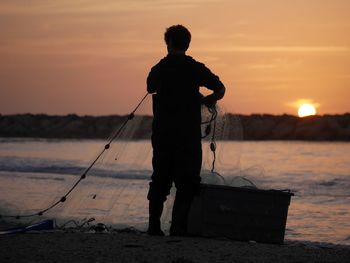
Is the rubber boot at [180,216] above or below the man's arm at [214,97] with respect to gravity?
below

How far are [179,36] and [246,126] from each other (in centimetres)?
4302

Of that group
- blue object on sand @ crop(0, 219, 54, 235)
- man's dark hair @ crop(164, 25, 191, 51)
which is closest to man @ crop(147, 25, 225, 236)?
man's dark hair @ crop(164, 25, 191, 51)

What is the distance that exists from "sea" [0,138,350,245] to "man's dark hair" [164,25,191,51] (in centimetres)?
125

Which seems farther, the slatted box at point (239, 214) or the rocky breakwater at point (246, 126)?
the rocky breakwater at point (246, 126)

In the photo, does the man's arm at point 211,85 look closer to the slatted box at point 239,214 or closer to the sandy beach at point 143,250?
the slatted box at point 239,214

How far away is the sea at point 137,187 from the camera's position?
7.64 metres

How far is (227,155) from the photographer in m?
7.55

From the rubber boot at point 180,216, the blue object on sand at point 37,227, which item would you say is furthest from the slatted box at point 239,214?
the blue object on sand at point 37,227

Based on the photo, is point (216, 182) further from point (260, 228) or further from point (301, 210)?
point (301, 210)

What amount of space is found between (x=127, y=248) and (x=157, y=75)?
1.63m

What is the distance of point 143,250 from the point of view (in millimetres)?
6031

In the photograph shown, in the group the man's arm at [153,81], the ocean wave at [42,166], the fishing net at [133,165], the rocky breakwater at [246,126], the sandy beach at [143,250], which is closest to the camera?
the sandy beach at [143,250]

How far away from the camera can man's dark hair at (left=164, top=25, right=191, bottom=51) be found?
6777 mm

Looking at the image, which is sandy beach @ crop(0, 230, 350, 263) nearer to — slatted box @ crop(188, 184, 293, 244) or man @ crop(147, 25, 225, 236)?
slatted box @ crop(188, 184, 293, 244)
